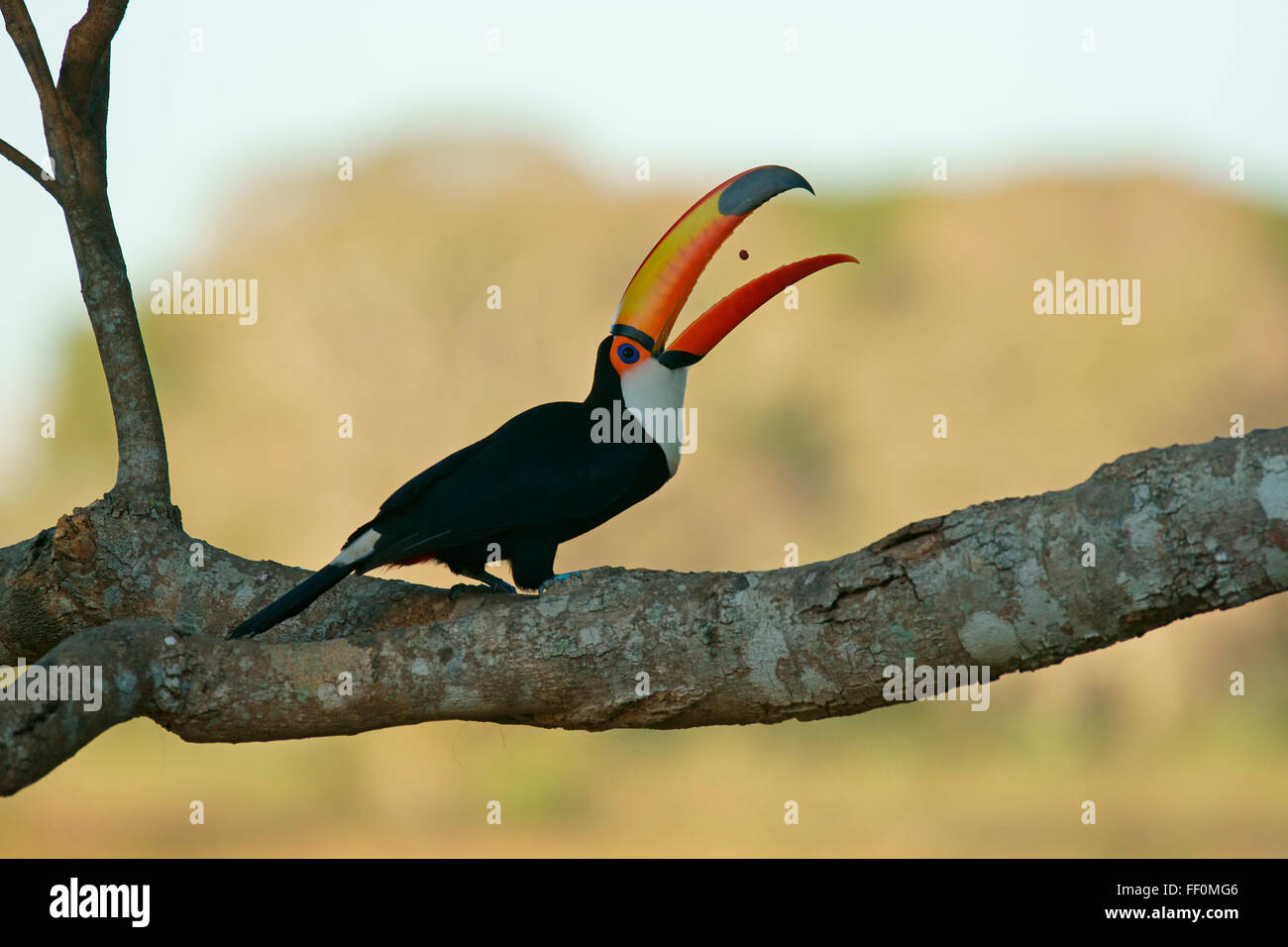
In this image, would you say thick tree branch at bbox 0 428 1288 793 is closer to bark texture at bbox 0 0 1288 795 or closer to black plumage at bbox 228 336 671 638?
bark texture at bbox 0 0 1288 795

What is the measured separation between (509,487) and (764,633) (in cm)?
121

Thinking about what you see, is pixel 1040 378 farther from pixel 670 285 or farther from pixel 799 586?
pixel 799 586

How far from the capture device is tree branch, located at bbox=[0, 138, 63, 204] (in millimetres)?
4070

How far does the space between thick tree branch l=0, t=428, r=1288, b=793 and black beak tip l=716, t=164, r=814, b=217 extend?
5.46 ft

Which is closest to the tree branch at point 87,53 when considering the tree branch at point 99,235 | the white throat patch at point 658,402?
the tree branch at point 99,235

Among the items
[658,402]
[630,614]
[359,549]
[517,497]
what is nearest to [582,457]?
[517,497]

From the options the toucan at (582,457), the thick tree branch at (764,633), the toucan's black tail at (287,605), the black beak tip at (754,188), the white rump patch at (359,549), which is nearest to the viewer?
the thick tree branch at (764,633)

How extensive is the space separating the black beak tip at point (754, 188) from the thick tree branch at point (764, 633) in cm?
166

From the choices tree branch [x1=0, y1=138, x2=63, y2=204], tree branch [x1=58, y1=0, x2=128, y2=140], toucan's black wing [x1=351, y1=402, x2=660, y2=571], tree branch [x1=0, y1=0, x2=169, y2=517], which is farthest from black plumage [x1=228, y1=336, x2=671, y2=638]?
tree branch [x1=58, y1=0, x2=128, y2=140]

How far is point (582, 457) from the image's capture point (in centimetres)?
427

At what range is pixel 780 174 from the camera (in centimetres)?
444

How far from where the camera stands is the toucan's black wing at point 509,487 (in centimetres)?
398

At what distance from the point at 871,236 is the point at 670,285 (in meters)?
11.4

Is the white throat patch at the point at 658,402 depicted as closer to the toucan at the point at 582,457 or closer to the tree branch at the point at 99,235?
the toucan at the point at 582,457
